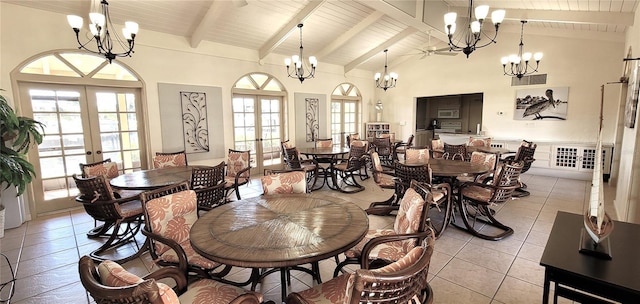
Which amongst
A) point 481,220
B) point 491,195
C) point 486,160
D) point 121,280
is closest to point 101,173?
point 121,280

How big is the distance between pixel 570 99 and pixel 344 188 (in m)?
5.48

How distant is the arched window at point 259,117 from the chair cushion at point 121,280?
5.29m

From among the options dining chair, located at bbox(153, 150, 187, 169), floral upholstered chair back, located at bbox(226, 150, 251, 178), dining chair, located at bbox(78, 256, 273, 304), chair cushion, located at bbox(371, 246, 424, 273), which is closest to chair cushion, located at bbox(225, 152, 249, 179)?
floral upholstered chair back, located at bbox(226, 150, 251, 178)

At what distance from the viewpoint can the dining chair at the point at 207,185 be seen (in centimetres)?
315

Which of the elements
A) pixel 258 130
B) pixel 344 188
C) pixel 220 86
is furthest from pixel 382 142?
pixel 220 86

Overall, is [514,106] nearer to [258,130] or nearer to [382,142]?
[382,142]

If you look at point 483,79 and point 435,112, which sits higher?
point 483,79

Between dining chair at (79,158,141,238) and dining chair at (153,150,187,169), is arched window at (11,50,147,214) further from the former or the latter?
dining chair at (79,158,141,238)

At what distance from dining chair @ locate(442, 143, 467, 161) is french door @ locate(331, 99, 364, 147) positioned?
3428 millimetres

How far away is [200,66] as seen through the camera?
547 cm

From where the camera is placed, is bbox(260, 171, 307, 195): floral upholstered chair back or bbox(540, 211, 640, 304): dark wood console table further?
bbox(260, 171, 307, 195): floral upholstered chair back

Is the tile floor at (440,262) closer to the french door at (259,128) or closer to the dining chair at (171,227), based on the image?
the dining chair at (171,227)

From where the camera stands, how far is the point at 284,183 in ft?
9.10

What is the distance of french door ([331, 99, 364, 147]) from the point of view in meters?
8.53
